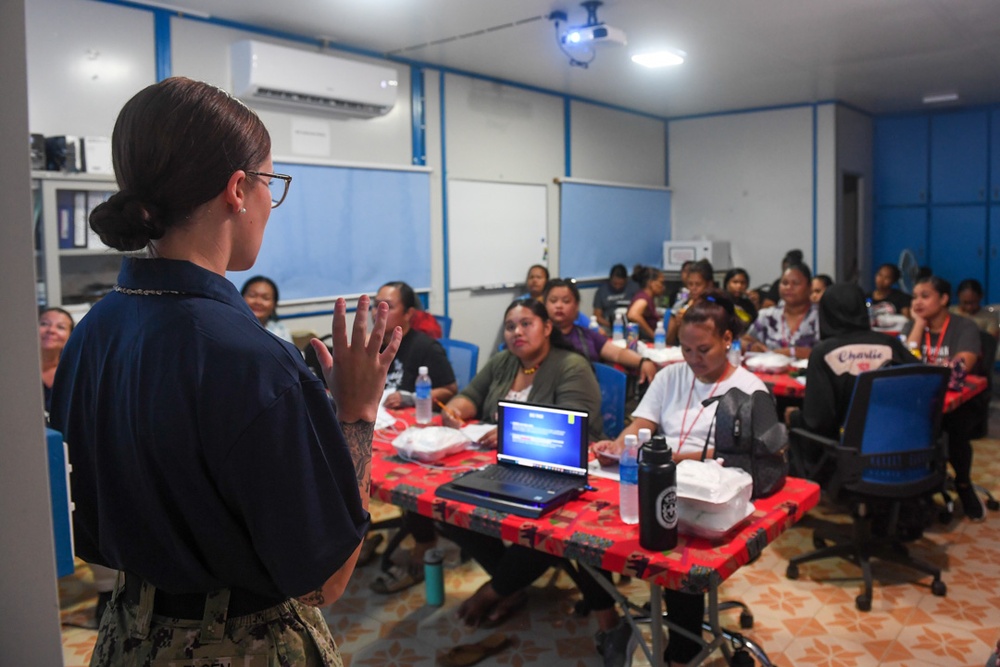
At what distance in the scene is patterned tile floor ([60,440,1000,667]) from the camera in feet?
9.25

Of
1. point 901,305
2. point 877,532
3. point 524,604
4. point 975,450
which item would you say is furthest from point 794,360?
point 901,305

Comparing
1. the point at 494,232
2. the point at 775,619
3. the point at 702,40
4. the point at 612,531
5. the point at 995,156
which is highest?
the point at 702,40

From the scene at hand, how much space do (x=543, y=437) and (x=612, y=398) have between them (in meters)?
1.01

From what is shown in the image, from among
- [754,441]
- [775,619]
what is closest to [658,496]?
[754,441]

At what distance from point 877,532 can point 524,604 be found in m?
1.74

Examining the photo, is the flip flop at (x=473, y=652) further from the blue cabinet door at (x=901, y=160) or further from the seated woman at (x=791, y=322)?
the blue cabinet door at (x=901, y=160)

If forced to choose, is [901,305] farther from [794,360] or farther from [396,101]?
[396,101]

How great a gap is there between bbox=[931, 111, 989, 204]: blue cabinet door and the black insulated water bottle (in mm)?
8386

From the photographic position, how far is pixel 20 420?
0.69 meters

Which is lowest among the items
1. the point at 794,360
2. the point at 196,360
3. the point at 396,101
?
the point at 794,360

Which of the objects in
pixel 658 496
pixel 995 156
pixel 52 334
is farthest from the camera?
pixel 995 156

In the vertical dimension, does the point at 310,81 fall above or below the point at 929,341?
above

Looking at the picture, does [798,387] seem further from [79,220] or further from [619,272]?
[619,272]

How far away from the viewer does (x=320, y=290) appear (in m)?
5.62
